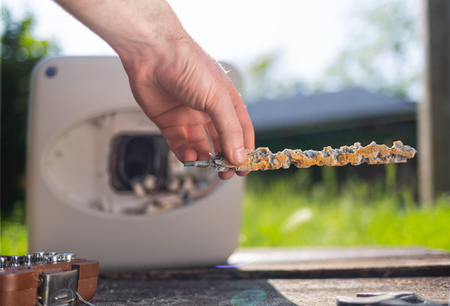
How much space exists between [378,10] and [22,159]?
22.2 feet

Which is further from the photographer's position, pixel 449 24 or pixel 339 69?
pixel 339 69

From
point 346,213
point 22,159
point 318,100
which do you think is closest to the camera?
point 346,213

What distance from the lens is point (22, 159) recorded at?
2865 millimetres

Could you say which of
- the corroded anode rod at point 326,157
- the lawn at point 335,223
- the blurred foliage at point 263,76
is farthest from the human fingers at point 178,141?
the blurred foliage at point 263,76

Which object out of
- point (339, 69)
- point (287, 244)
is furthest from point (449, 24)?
point (339, 69)

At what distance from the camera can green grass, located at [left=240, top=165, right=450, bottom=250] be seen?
188 cm

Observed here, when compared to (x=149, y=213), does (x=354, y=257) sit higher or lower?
lower

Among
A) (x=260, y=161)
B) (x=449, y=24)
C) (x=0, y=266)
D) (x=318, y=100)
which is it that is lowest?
(x=0, y=266)

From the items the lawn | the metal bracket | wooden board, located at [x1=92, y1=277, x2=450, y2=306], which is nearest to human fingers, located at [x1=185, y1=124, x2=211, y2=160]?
wooden board, located at [x1=92, y1=277, x2=450, y2=306]

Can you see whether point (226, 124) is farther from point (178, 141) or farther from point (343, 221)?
point (343, 221)

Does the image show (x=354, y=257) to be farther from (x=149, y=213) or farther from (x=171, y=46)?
(x=171, y=46)

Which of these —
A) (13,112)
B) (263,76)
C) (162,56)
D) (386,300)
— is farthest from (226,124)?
(263,76)

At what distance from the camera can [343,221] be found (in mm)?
2367

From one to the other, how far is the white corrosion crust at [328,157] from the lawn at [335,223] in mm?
1073
